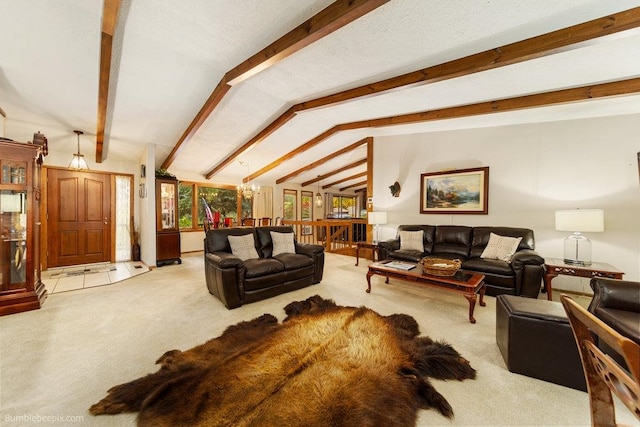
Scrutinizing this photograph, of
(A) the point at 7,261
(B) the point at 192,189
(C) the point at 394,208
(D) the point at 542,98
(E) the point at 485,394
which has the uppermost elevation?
(D) the point at 542,98

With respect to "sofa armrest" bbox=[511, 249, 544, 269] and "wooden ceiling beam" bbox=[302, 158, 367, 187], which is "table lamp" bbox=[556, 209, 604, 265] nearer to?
"sofa armrest" bbox=[511, 249, 544, 269]

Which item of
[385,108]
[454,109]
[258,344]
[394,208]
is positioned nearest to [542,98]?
[454,109]

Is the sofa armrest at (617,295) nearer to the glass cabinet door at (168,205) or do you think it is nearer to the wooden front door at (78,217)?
the glass cabinet door at (168,205)

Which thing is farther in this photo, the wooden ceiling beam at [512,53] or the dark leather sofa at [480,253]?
the dark leather sofa at [480,253]

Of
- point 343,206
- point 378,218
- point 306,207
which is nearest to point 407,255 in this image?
point 378,218

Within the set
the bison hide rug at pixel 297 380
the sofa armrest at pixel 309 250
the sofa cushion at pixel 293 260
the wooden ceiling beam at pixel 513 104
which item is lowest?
the bison hide rug at pixel 297 380

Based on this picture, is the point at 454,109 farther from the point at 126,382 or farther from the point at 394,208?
the point at 126,382

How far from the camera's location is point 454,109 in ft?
13.1

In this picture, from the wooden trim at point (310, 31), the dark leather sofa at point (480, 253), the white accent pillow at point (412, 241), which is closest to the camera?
the wooden trim at point (310, 31)

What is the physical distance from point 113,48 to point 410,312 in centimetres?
447

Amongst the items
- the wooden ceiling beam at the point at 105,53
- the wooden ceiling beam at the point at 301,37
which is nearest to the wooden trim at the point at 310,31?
the wooden ceiling beam at the point at 301,37

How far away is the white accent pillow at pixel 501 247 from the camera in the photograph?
144 inches

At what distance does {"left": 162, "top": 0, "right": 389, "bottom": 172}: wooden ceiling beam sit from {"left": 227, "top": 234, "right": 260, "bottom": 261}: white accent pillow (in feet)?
6.84

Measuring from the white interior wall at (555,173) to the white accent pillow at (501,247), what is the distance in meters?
0.70
